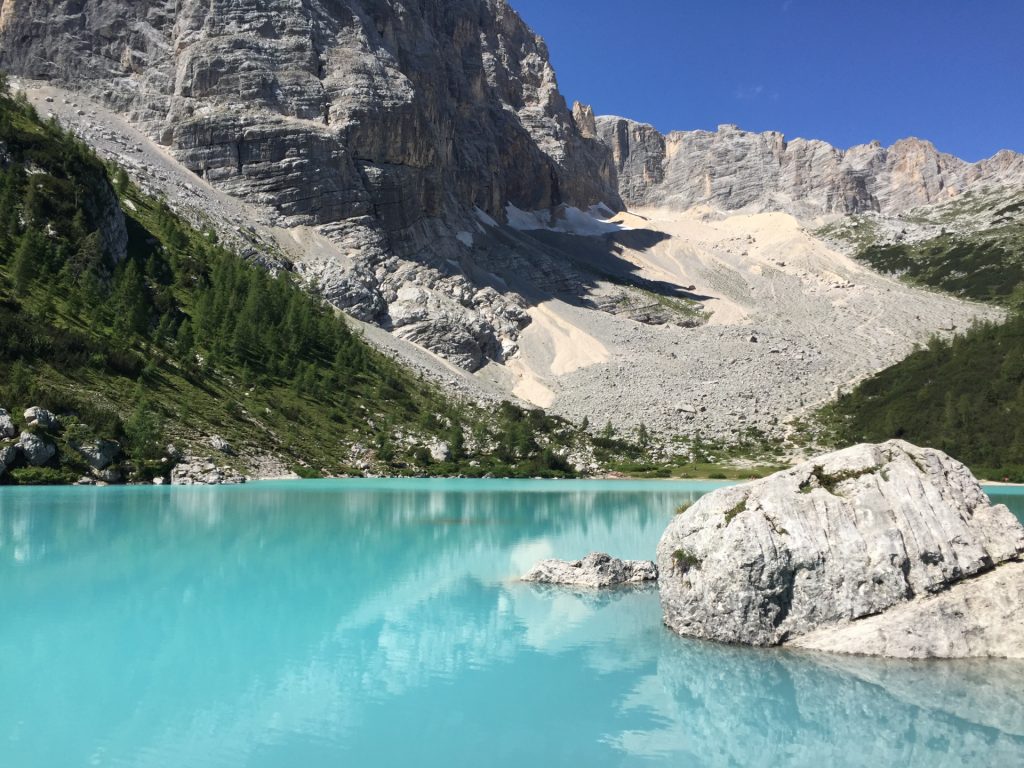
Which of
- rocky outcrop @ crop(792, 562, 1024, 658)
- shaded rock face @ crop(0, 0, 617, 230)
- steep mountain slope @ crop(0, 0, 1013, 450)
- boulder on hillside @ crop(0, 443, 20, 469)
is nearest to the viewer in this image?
rocky outcrop @ crop(792, 562, 1024, 658)

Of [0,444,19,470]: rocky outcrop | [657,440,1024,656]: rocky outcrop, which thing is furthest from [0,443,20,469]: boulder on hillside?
[657,440,1024,656]: rocky outcrop

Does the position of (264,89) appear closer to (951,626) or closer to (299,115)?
(299,115)

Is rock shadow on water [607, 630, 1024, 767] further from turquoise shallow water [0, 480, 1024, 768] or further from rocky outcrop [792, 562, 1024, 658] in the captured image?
rocky outcrop [792, 562, 1024, 658]

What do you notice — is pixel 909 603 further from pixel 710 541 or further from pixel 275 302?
pixel 275 302

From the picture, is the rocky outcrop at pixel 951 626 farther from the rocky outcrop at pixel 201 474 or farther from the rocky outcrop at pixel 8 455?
the rocky outcrop at pixel 201 474

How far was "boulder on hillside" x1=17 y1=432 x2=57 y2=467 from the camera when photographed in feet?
141

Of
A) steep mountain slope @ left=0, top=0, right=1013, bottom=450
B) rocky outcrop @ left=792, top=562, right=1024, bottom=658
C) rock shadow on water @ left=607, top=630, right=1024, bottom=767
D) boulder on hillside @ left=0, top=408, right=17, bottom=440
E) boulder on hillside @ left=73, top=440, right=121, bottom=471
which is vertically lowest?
rock shadow on water @ left=607, top=630, right=1024, bottom=767

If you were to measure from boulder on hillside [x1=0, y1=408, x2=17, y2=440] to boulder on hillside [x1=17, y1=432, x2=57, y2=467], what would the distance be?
569 millimetres

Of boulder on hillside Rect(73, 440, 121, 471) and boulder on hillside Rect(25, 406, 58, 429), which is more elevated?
boulder on hillside Rect(25, 406, 58, 429)

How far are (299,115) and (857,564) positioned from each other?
125776 mm

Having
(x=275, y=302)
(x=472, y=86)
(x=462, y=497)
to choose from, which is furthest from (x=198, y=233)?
(x=472, y=86)

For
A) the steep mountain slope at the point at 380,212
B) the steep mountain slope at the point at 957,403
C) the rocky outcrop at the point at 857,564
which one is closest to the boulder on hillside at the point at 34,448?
the rocky outcrop at the point at 857,564

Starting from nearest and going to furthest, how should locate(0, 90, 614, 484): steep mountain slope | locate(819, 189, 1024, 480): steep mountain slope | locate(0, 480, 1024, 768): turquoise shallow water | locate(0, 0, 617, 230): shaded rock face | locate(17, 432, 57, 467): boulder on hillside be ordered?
locate(0, 480, 1024, 768): turquoise shallow water → locate(17, 432, 57, 467): boulder on hillside → locate(0, 90, 614, 484): steep mountain slope → locate(819, 189, 1024, 480): steep mountain slope → locate(0, 0, 617, 230): shaded rock face

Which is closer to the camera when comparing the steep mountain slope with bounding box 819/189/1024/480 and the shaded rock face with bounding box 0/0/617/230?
the steep mountain slope with bounding box 819/189/1024/480
